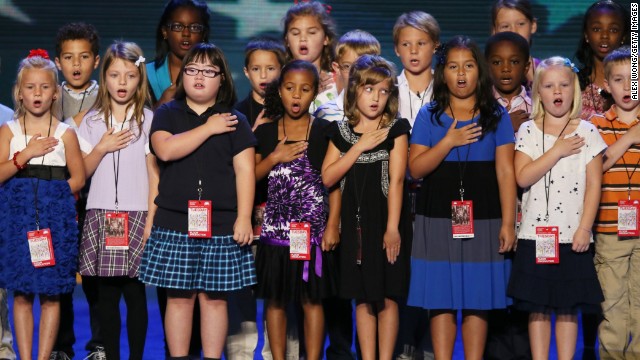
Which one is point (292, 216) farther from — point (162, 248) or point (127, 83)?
point (127, 83)

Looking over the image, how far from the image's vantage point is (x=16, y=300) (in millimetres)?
4375

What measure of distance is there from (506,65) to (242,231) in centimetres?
145

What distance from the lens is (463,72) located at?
4207 millimetres

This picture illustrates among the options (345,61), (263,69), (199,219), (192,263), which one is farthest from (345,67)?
(192,263)

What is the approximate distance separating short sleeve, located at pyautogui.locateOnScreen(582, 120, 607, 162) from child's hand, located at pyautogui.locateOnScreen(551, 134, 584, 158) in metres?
0.04

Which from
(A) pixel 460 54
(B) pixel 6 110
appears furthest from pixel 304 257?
(B) pixel 6 110

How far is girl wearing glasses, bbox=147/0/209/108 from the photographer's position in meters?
5.03

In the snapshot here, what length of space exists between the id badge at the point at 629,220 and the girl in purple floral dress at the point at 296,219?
49.7 inches

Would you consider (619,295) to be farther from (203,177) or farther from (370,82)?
(203,177)

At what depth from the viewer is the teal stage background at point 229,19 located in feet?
22.1

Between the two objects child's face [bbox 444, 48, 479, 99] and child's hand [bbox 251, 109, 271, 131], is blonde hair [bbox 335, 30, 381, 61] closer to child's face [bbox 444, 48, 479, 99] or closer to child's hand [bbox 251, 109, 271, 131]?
child's hand [bbox 251, 109, 271, 131]

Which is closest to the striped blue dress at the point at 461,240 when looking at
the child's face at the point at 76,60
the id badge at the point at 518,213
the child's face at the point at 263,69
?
the id badge at the point at 518,213

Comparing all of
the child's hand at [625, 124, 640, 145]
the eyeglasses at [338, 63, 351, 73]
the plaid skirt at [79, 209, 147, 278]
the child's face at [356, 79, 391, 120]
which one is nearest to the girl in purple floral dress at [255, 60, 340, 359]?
the child's face at [356, 79, 391, 120]

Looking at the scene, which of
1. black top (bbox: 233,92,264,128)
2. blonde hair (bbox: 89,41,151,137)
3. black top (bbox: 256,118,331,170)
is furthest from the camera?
black top (bbox: 233,92,264,128)
